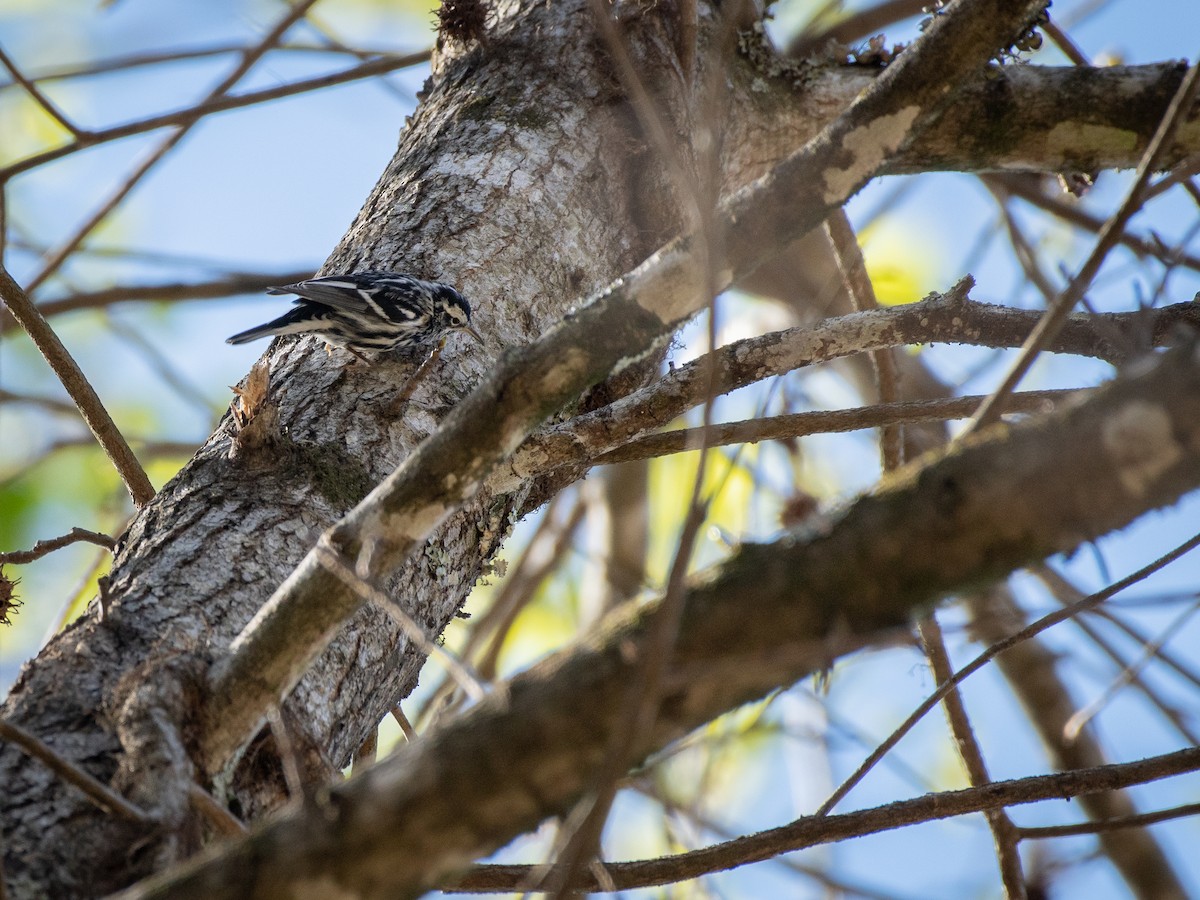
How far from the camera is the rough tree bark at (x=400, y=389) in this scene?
1.99 metres

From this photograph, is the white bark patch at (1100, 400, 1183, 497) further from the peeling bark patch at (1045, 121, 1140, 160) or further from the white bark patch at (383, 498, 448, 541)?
the peeling bark patch at (1045, 121, 1140, 160)

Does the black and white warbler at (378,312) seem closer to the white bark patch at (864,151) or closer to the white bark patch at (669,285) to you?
the white bark patch at (669,285)

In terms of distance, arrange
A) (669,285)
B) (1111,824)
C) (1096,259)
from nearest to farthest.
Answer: (1096,259)
(669,285)
(1111,824)

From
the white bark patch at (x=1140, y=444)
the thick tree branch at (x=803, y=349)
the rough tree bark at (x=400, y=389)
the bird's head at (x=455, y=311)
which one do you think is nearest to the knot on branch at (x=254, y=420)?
the rough tree bark at (x=400, y=389)

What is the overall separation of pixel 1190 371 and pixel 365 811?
3.77ft

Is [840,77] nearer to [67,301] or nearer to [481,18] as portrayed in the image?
[481,18]

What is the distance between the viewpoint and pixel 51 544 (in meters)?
2.90

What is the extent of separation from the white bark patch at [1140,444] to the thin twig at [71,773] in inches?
61.1

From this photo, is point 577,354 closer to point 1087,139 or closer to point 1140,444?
point 1140,444

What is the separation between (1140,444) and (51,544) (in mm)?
2616

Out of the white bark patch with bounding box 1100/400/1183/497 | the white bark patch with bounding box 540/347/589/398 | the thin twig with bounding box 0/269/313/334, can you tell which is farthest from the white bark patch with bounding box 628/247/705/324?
the thin twig with bounding box 0/269/313/334

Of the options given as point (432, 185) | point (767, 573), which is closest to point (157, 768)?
point (767, 573)

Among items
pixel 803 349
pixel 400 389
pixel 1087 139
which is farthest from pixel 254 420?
pixel 1087 139

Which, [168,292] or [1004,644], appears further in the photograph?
[168,292]
